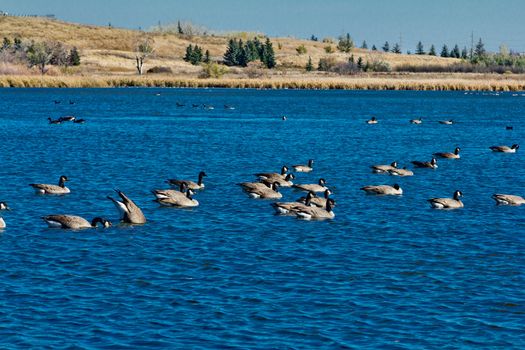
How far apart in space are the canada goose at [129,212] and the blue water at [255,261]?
43 centimetres

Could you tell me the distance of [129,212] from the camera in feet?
95.7

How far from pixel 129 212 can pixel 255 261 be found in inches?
255

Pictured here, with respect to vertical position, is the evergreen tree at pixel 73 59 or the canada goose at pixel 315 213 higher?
the evergreen tree at pixel 73 59

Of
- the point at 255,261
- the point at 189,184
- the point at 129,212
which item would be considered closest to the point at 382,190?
the point at 189,184

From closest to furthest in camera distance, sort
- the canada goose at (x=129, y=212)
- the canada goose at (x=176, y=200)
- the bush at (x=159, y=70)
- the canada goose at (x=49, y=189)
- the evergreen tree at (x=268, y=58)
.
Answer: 1. the canada goose at (x=129, y=212)
2. the canada goose at (x=176, y=200)
3. the canada goose at (x=49, y=189)
4. the bush at (x=159, y=70)
5. the evergreen tree at (x=268, y=58)

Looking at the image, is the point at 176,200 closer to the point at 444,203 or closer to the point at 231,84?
the point at 444,203

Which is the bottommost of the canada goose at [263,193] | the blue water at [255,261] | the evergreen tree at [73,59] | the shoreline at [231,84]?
the blue water at [255,261]

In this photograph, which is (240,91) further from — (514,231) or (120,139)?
(514,231)

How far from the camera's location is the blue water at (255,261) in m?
18.0

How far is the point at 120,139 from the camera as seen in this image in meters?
63.6

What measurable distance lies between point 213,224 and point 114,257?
19.2ft

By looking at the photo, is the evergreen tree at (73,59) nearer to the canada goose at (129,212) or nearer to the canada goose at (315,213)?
the canada goose at (315,213)

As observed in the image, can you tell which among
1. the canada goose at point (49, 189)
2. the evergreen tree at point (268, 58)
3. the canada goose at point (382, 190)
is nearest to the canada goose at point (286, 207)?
the canada goose at point (382, 190)

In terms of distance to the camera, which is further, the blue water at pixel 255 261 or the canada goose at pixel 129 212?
the canada goose at pixel 129 212
